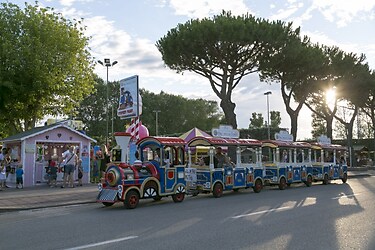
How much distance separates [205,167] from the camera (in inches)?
635

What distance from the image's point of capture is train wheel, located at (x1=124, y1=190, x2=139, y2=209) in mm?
12602

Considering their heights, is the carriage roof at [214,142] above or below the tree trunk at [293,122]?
below

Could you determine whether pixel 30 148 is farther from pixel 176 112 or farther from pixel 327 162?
pixel 176 112

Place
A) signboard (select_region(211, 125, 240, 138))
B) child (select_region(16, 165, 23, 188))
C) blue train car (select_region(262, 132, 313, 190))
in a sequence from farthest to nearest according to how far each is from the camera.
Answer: blue train car (select_region(262, 132, 313, 190)) → child (select_region(16, 165, 23, 188)) → signboard (select_region(211, 125, 240, 138))

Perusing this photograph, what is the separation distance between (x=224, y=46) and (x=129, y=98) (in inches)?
408

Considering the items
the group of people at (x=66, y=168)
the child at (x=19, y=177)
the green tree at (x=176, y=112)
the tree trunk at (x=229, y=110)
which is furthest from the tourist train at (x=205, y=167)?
the green tree at (x=176, y=112)

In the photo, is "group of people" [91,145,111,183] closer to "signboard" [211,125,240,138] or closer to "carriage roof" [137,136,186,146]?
"signboard" [211,125,240,138]

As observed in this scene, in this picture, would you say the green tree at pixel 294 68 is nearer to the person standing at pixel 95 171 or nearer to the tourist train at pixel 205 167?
the tourist train at pixel 205 167

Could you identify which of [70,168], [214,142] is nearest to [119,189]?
[214,142]

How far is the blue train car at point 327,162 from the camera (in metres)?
22.8

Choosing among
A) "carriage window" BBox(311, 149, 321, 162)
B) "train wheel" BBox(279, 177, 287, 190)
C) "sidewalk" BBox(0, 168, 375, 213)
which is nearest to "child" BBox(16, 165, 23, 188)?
"sidewalk" BBox(0, 168, 375, 213)

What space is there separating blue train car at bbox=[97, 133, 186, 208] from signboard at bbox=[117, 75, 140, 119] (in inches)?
157

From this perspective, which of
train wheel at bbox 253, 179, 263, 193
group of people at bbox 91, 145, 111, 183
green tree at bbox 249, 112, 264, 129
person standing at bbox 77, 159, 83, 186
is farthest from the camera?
green tree at bbox 249, 112, 264, 129

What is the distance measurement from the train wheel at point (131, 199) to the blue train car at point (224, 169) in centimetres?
271
